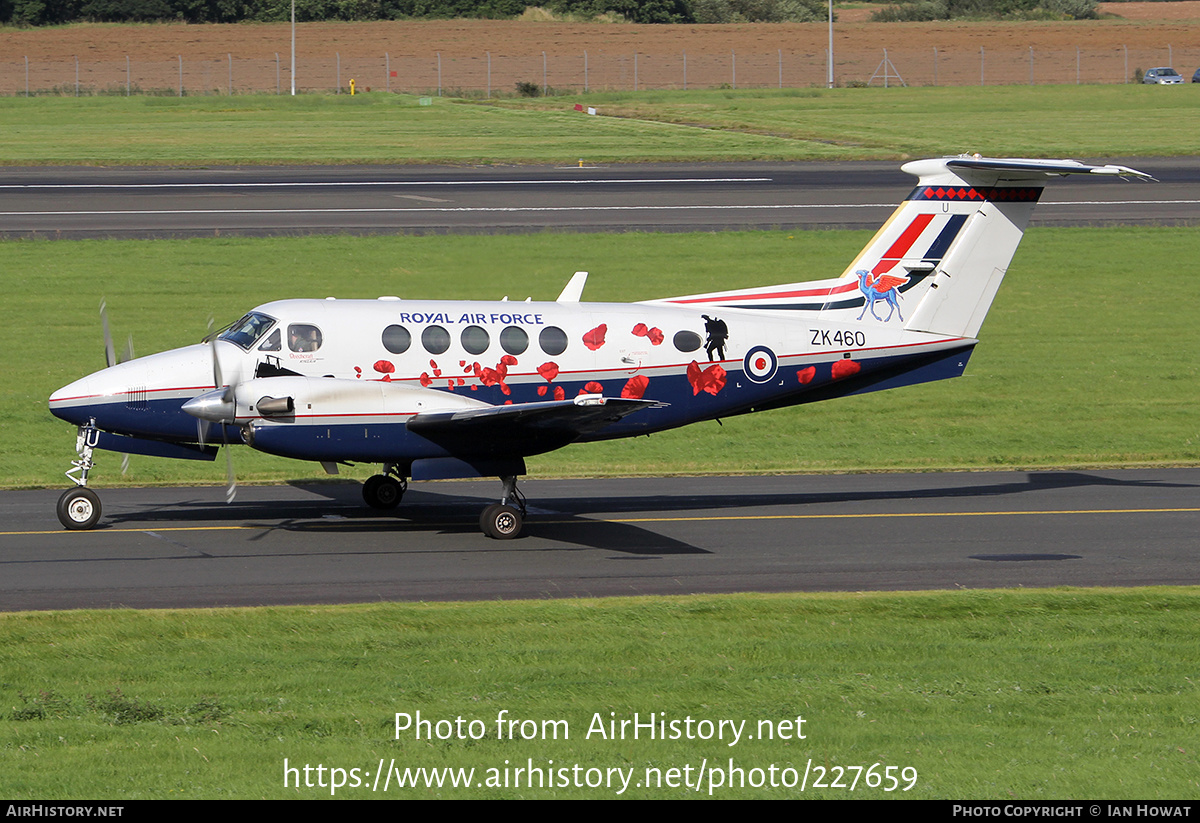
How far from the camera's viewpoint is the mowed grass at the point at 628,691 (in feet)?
30.2

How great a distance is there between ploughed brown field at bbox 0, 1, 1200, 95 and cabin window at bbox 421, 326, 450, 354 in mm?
69640

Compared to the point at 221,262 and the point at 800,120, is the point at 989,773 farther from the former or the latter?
the point at 800,120

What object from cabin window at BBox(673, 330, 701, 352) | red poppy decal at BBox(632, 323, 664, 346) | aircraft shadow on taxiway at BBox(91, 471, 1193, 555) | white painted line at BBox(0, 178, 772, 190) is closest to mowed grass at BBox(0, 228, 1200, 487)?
aircraft shadow on taxiway at BBox(91, 471, 1193, 555)

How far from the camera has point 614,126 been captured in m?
66.1

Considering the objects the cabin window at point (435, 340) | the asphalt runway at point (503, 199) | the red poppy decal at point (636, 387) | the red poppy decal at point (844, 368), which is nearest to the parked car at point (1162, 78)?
the asphalt runway at point (503, 199)

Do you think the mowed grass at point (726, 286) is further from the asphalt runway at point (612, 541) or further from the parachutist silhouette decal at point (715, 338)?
the parachutist silhouette decal at point (715, 338)

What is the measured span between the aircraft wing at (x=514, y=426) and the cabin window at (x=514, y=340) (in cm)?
77

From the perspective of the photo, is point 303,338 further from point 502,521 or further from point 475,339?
point 502,521

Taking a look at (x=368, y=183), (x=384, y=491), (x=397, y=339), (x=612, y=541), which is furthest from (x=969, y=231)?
(x=368, y=183)

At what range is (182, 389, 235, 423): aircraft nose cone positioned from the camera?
16484 mm

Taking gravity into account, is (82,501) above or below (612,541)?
above

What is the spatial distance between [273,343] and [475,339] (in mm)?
2710

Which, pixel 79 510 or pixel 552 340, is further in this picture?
pixel 552 340

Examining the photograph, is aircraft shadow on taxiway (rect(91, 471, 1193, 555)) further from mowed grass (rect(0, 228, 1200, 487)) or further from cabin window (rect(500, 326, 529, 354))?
cabin window (rect(500, 326, 529, 354))
